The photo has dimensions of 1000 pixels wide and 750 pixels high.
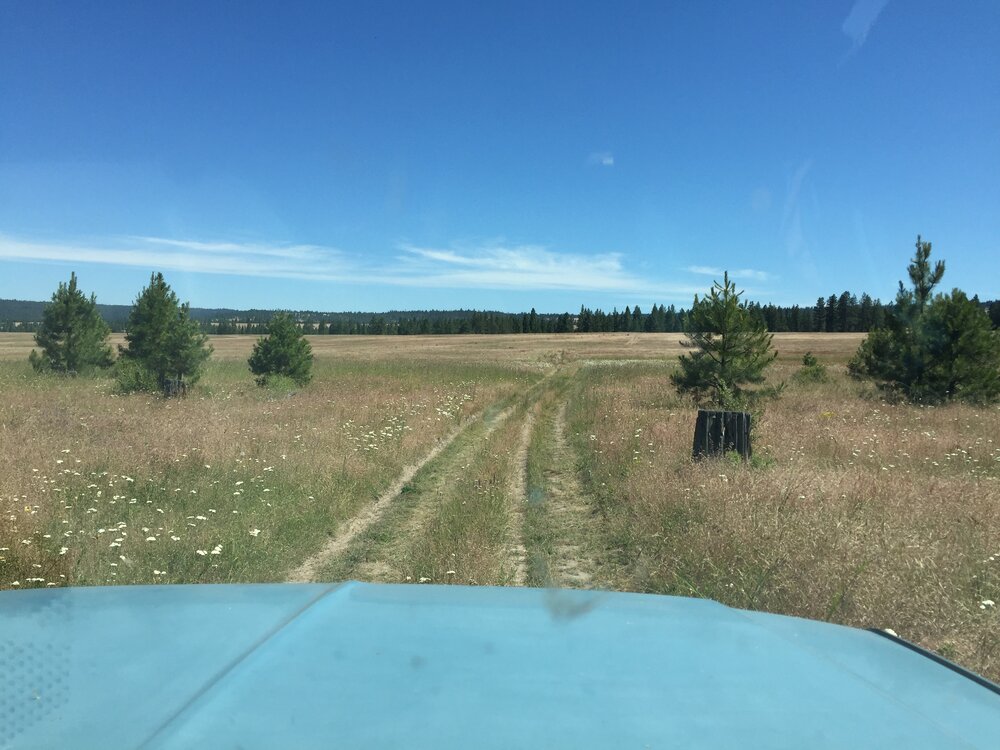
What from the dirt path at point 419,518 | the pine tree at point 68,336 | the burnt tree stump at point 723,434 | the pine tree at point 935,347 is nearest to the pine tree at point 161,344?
the pine tree at point 68,336

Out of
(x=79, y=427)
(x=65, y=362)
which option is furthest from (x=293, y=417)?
(x=65, y=362)

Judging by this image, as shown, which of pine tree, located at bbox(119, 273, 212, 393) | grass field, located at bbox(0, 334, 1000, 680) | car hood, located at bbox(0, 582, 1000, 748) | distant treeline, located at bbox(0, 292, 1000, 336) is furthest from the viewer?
distant treeline, located at bbox(0, 292, 1000, 336)

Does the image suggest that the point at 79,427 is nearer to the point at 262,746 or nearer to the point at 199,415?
the point at 199,415

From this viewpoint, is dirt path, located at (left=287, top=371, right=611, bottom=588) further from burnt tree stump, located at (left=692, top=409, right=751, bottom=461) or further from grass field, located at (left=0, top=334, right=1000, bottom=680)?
burnt tree stump, located at (left=692, top=409, right=751, bottom=461)

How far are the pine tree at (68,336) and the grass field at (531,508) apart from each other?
11.2 m

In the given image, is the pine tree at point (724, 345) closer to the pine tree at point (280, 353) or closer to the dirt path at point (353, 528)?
the dirt path at point (353, 528)

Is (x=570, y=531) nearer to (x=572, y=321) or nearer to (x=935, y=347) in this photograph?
(x=935, y=347)

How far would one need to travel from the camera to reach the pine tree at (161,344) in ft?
66.9

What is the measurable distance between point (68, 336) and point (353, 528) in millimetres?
22272

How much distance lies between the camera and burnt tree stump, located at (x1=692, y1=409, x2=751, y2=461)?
9773 mm

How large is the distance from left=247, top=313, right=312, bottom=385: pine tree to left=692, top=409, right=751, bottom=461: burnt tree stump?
16.3m

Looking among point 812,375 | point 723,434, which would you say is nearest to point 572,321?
point 812,375

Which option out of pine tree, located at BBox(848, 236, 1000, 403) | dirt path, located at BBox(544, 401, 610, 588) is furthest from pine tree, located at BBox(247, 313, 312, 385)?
pine tree, located at BBox(848, 236, 1000, 403)

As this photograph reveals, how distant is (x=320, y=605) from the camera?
10.1ft
